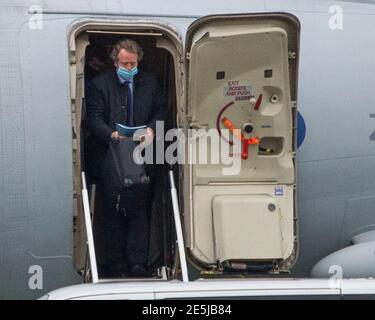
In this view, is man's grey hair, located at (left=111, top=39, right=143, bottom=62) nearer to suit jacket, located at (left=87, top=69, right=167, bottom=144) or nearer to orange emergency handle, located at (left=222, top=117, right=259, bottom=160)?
suit jacket, located at (left=87, top=69, right=167, bottom=144)

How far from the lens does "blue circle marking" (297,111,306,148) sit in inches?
270

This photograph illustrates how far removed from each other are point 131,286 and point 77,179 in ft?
5.52

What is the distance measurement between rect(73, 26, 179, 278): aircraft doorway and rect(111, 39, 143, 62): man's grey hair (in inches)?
2.7

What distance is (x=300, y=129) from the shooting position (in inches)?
271

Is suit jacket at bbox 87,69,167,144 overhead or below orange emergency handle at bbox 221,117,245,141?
overhead

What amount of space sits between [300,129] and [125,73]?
1.38 meters

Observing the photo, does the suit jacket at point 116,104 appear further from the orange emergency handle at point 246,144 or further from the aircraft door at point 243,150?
the orange emergency handle at point 246,144

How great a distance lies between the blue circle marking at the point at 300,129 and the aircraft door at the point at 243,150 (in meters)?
0.15

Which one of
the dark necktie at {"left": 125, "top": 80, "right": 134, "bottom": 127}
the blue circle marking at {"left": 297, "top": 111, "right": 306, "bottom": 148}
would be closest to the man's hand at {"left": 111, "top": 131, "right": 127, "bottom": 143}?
the dark necktie at {"left": 125, "top": 80, "right": 134, "bottom": 127}

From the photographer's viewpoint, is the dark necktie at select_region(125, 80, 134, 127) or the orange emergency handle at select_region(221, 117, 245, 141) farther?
the dark necktie at select_region(125, 80, 134, 127)

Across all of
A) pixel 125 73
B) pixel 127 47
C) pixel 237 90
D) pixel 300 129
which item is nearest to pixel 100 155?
pixel 125 73

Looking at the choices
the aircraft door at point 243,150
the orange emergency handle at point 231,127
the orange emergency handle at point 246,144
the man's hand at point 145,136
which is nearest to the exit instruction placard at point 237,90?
the aircraft door at point 243,150

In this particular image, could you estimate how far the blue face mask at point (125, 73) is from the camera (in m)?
6.79
